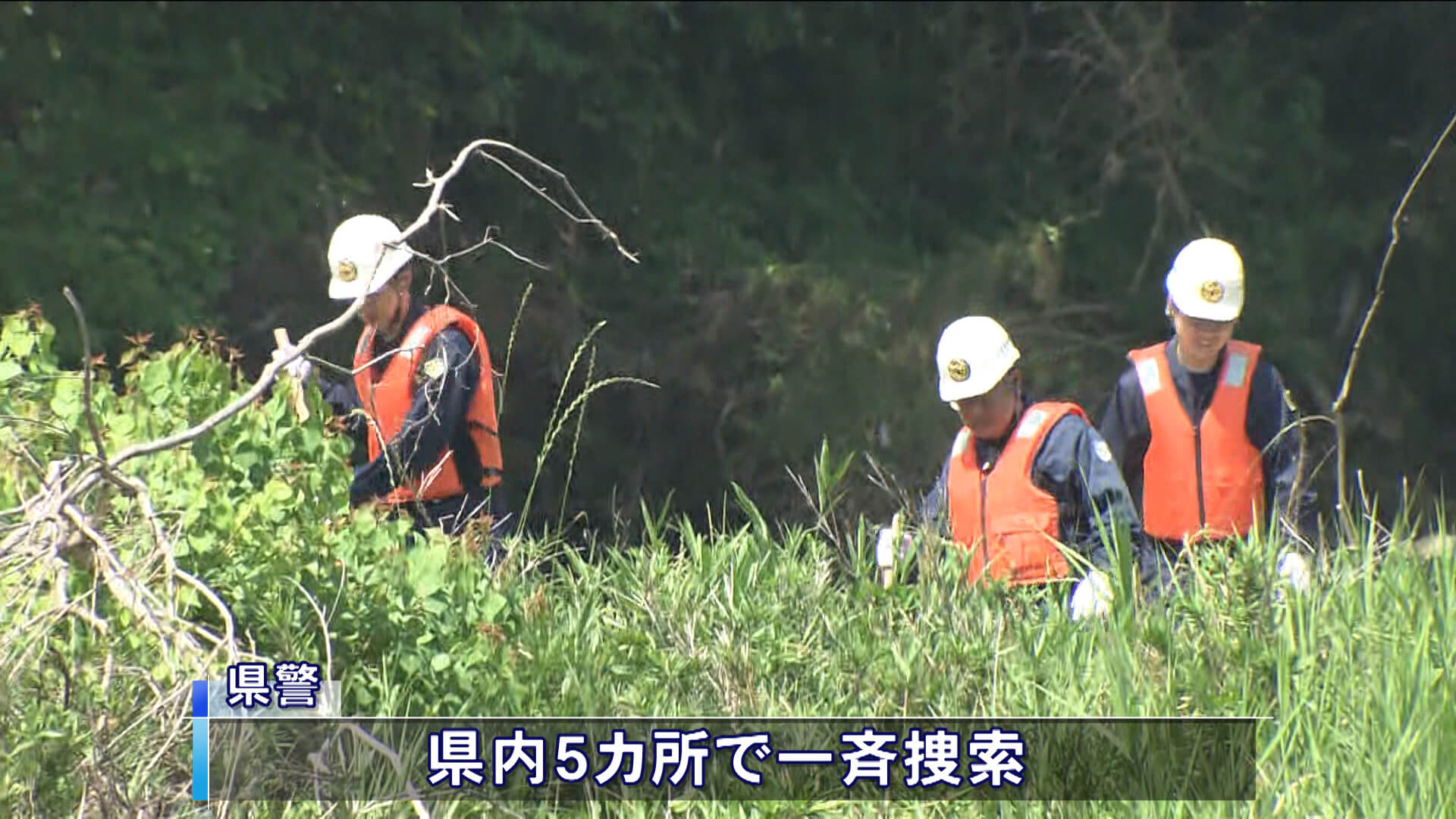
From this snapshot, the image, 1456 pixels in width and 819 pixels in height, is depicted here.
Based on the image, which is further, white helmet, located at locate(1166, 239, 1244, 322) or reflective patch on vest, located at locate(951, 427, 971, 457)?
white helmet, located at locate(1166, 239, 1244, 322)

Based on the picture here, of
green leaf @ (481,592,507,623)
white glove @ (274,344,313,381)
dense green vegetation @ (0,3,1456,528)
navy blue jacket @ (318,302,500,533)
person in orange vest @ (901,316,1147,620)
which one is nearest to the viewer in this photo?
white glove @ (274,344,313,381)

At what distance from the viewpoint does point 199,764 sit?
4.82 m

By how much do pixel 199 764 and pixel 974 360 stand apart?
238cm

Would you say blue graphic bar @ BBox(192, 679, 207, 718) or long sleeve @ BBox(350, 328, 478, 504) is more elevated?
long sleeve @ BBox(350, 328, 478, 504)

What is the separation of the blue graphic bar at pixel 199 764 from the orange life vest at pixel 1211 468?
9.71ft

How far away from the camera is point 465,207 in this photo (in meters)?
13.4

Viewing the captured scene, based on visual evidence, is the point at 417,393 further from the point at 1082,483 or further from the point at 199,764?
the point at 199,764

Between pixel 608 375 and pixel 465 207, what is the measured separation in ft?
4.95

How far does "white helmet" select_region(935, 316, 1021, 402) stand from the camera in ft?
20.7

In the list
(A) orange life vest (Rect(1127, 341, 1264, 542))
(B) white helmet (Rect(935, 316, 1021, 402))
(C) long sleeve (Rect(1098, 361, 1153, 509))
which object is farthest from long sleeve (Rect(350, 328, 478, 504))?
(A) orange life vest (Rect(1127, 341, 1264, 542))

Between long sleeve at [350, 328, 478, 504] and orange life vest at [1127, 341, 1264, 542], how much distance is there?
192 cm

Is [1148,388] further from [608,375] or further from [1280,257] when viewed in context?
[1280,257]

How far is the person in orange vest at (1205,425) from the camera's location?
6.73m

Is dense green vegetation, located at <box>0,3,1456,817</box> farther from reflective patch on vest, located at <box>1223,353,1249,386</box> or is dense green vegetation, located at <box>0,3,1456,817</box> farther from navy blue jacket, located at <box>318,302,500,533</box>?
reflective patch on vest, located at <box>1223,353,1249,386</box>
